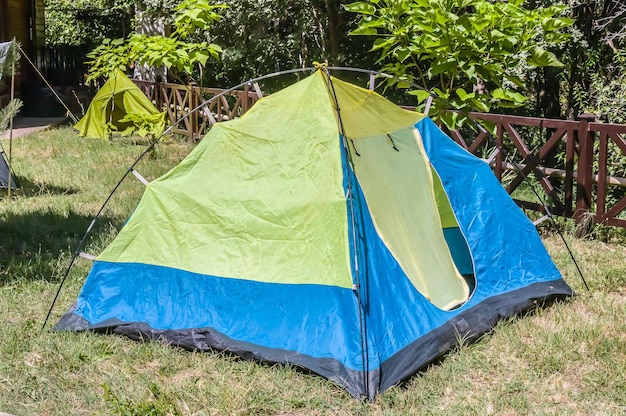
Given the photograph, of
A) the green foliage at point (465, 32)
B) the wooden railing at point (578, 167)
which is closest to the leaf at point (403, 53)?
the green foliage at point (465, 32)

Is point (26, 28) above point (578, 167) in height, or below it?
above

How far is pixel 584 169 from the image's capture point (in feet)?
23.8

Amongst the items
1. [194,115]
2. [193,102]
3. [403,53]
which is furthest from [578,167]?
[193,102]

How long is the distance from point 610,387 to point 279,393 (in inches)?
68.3

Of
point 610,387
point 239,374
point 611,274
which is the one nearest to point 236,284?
point 239,374

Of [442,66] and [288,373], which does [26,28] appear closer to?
[442,66]

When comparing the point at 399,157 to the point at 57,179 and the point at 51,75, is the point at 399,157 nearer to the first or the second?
the point at 57,179

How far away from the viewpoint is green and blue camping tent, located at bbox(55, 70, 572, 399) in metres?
4.22

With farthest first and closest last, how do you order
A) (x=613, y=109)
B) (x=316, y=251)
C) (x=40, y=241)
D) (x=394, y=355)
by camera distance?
(x=613, y=109) < (x=40, y=241) < (x=316, y=251) < (x=394, y=355)

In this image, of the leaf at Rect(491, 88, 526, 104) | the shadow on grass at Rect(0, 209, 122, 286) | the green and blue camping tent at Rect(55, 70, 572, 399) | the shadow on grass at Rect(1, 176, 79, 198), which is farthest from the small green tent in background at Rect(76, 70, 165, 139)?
the green and blue camping tent at Rect(55, 70, 572, 399)

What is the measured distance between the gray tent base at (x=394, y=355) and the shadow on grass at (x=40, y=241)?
1213 millimetres

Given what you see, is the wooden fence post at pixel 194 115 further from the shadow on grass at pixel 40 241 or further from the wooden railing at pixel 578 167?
the wooden railing at pixel 578 167

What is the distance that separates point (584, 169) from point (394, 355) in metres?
3.96

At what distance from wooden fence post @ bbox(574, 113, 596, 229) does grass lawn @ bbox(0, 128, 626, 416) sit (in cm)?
145
